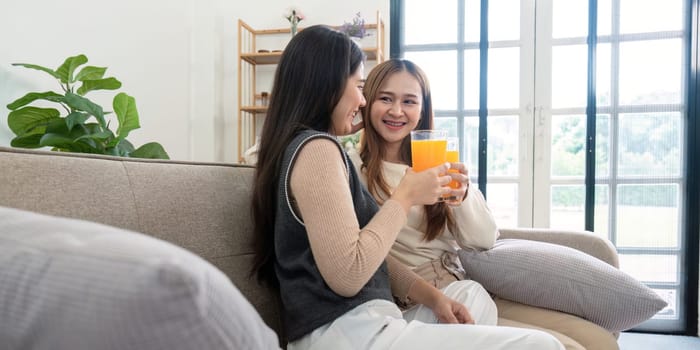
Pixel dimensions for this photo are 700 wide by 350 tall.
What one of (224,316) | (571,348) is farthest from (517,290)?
(224,316)

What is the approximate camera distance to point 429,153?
1.24 meters

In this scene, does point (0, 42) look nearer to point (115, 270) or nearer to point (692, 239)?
point (115, 270)

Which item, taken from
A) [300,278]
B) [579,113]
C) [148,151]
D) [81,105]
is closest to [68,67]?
[81,105]

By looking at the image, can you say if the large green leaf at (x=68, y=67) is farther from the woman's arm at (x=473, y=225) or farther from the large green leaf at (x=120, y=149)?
the woman's arm at (x=473, y=225)

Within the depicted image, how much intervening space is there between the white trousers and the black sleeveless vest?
20 mm

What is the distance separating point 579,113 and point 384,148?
2120 millimetres

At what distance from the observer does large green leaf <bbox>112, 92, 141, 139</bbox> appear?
2262 millimetres

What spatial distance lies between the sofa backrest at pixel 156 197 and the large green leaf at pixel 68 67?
4.26ft

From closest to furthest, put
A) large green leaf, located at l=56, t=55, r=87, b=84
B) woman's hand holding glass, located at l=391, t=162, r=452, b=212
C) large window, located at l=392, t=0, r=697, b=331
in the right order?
woman's hand holding glass, located at l=391, t=162, r=452, b=212
large green leaf, located at l=56, t=55, r=87, b=84
large window, located at l=392, t=0, r=697, b=331

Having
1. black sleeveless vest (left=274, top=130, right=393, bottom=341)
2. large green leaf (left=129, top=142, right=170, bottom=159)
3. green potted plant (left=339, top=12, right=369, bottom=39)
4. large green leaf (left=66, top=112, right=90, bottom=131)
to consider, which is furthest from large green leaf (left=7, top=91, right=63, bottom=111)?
green potted plant (left=339, top=12, right=369, bottom=39)

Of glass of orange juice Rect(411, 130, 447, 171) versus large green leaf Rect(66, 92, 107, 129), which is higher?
large green leaf Rect(66, 92, 107, 129)

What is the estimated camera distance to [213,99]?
3.70 meters

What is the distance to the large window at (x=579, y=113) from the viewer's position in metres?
3.16

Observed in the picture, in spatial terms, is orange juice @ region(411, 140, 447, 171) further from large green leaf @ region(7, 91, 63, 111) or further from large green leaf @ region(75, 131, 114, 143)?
large green leaf @ region(7, 91, 63, 111)
